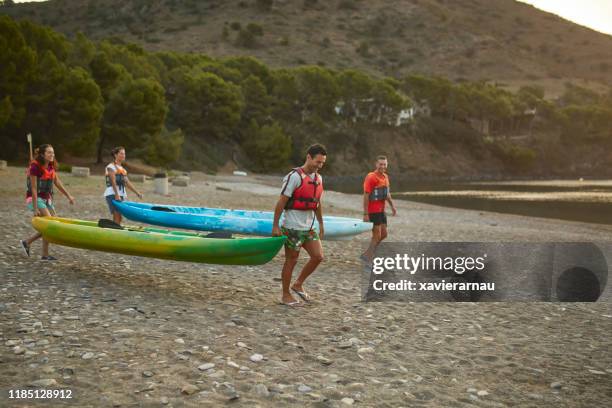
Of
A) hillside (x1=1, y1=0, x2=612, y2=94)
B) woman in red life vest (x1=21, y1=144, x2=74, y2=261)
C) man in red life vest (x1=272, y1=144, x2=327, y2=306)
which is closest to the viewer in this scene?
man in red life vest (x1=272, y1=144, x2=327, y2=306)

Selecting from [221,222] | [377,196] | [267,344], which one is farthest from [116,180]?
[267,344]

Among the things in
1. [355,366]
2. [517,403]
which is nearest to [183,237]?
[355,366]

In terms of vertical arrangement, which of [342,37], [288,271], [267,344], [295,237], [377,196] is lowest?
[267,344]

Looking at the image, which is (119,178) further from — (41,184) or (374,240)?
(374,240)

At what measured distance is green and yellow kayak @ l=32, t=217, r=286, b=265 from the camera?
8.91 meters

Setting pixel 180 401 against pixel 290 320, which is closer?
pixel 180 401

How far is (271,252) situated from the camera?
883cm

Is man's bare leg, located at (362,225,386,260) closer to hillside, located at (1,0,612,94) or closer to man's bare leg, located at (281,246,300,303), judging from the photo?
man's bare leg, located at (281,246,300,303)

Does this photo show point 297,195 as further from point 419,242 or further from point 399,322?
point 419,242

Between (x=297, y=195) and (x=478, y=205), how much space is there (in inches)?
1485

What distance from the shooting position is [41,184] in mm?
10922

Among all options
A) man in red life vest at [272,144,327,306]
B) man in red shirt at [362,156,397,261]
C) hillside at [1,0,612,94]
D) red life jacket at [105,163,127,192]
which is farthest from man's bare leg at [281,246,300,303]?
hillside at [1,0,612,94]

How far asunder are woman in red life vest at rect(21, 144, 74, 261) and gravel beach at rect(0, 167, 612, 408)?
2.91ft

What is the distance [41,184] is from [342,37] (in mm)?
170775
